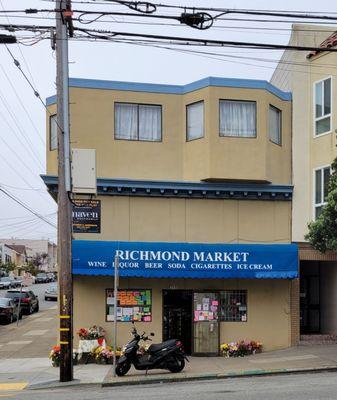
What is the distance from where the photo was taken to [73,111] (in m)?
18.4

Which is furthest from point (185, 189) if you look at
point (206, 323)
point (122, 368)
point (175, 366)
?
point (122, 368)

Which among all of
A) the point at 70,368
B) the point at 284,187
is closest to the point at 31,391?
the point at 70,368

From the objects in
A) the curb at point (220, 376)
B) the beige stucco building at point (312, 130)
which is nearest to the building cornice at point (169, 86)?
the beige stucco building at point (312, 130)

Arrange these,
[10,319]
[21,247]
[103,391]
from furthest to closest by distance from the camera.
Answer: [21,247]
[10,319]
[103,391]

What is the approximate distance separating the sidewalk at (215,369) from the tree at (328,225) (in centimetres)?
312

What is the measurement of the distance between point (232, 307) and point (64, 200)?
740cm

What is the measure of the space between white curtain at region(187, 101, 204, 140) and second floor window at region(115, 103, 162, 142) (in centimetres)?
95

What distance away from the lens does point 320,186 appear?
748 inches

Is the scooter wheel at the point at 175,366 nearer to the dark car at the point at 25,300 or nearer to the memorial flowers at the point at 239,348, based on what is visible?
the memorial flowers at the point at 239,348

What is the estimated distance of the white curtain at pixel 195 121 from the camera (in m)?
18.8

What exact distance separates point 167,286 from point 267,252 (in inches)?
130

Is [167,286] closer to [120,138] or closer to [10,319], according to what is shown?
[120,138]

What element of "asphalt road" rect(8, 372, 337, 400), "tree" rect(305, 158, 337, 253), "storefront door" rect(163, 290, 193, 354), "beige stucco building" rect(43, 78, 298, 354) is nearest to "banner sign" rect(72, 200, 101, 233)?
"beige stucco building" rect(43, 78, 298, 354)

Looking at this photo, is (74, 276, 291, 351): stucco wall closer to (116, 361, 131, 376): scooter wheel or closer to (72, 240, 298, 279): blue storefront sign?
(72, 240, 298, 279): blue storefront sign
